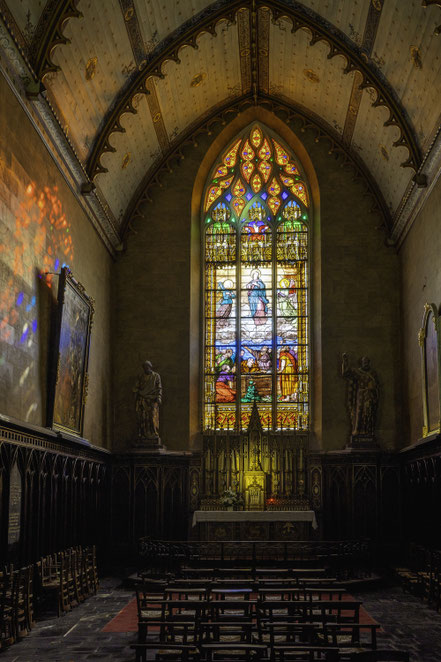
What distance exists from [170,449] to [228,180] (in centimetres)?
771

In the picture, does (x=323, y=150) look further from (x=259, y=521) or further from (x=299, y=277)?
(x=259, y=521)

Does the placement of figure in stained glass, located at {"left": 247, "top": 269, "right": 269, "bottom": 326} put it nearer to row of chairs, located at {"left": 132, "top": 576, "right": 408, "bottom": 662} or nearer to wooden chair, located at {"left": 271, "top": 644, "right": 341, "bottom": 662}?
row of chairs, located at {"left": 132, "top": 576, "right": 408, "bottom": 662}

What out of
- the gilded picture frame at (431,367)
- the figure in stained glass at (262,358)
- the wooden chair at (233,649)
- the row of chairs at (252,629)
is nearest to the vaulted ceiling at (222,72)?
the gilded picture frame at (431,367)

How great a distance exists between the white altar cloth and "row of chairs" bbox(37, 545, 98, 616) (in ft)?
11.9

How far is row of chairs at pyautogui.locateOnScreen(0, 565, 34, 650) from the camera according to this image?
10539mm

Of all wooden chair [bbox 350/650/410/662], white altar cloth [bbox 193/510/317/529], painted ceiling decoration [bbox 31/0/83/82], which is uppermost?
painted ceiling decoration [bbox 31/0/83/82]

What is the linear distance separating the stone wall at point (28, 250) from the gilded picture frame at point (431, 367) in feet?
24.4

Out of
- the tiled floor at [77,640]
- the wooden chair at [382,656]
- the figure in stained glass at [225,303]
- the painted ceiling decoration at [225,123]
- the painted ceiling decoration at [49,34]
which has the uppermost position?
the painted ceiling decoration at [225,123]

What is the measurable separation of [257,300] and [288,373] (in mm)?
2182

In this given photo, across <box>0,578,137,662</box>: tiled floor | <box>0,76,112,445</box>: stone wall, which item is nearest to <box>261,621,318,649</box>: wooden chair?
<box>0,578,137,662</box>: tiled floor

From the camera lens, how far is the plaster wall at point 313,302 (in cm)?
2098

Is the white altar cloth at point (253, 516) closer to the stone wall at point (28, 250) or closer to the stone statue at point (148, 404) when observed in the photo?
the stone statue at point (148, 404)

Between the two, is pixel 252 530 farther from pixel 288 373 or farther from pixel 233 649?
pixel 233 649

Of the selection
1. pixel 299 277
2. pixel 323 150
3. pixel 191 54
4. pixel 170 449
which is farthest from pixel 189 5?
pixel 170 449
